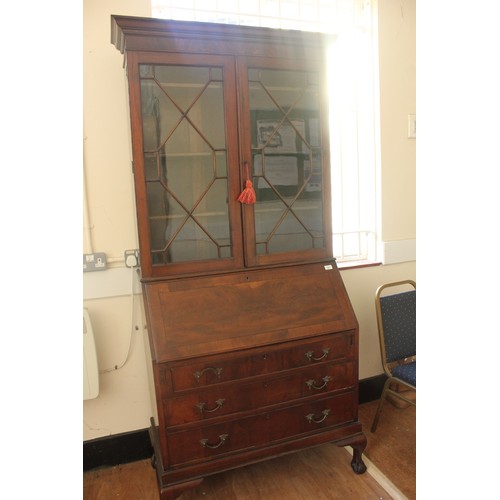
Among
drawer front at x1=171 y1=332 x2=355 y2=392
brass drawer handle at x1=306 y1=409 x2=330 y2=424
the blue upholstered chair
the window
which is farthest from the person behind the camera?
the window

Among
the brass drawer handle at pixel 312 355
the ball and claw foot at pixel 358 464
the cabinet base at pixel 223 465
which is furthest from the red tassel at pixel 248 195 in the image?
the ball and claw foot at pixel 358 464

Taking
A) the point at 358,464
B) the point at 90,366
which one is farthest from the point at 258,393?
the point at 90,366

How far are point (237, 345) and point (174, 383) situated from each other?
0.93ft

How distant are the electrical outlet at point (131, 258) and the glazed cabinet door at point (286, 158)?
58 cm

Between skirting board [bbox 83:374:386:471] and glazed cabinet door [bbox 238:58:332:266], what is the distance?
3.65ft

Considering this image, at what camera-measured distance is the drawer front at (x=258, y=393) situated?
1622 mm

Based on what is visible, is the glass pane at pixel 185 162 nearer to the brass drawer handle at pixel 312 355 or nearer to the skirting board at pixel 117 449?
the brass drawer handle at pixel 312 355

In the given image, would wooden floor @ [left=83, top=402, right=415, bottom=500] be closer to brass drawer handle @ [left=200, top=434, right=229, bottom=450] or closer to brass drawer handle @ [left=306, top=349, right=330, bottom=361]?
brass drawer handle @ [left=200, top=434, right=229, bottom=450]

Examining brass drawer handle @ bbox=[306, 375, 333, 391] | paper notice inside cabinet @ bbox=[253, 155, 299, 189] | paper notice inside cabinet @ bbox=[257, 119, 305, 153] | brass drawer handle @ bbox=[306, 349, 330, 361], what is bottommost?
brass drawer handle @ bbox=[306, 375, 333, 391]

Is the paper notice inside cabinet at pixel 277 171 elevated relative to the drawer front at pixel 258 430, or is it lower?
elevated

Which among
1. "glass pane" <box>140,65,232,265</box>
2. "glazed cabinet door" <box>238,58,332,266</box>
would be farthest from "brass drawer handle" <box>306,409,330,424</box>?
"glass pane" <box>140,65,232,265</box>

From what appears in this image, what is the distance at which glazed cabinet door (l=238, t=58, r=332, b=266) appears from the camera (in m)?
1.84

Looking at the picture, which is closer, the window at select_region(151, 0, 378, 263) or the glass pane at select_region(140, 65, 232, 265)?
the glass pane at select_region(140, 65, 232, 265)
